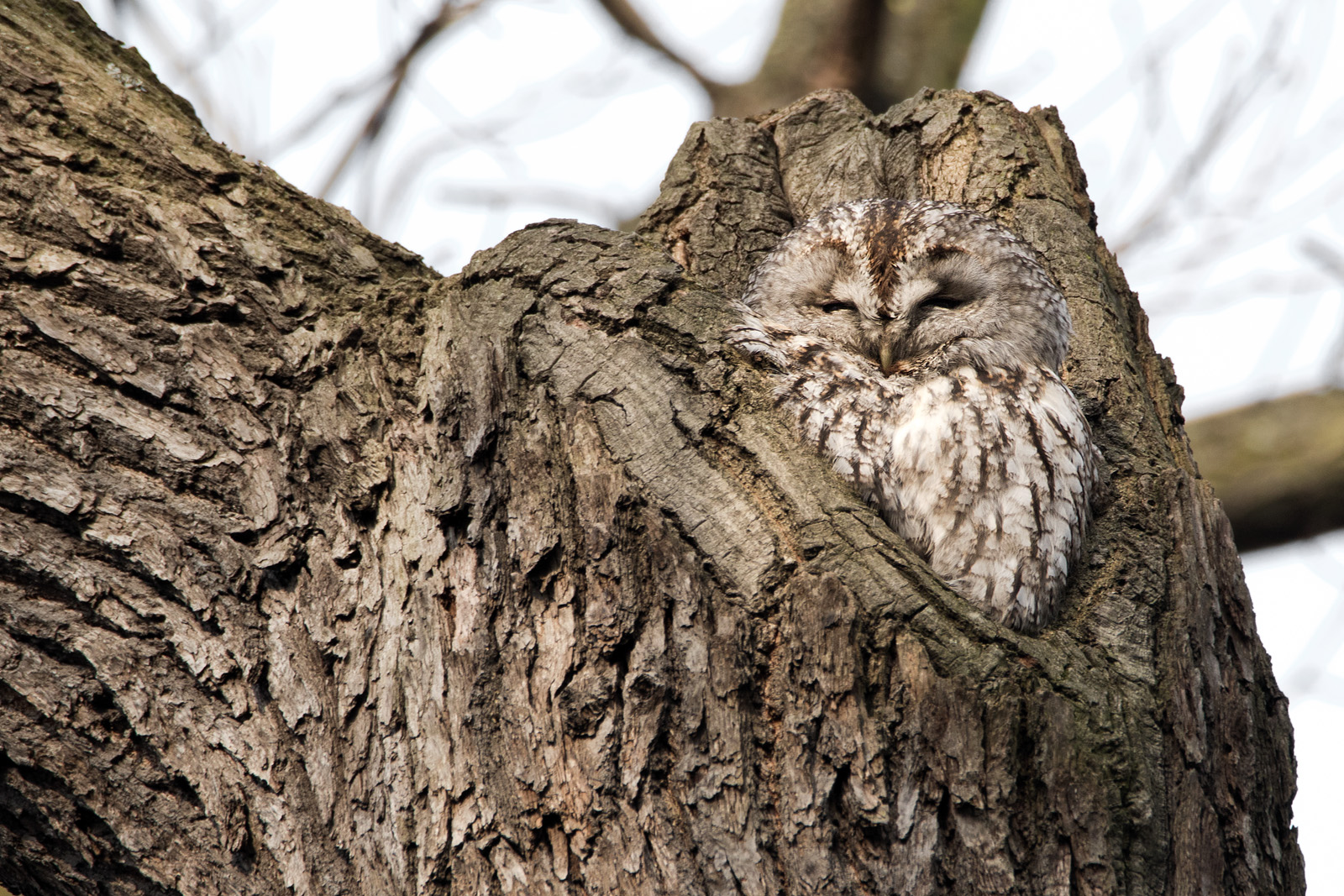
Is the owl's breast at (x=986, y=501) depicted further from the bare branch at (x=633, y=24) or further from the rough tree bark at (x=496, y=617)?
the bare branch at (x=633, y=24)

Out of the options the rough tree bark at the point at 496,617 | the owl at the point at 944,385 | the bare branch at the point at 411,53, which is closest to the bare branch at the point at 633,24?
the bare branch at the point at 411,53

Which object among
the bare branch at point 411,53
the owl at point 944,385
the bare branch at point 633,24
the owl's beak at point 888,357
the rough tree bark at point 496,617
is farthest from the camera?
the bare branch at point 411,53

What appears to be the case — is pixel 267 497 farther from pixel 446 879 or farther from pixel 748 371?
pixel 748 371

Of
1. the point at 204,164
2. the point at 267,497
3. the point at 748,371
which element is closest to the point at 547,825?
the point at 267,497

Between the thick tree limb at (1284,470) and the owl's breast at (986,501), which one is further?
the thick tree limb at (1284,470)

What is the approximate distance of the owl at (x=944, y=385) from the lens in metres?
2.42

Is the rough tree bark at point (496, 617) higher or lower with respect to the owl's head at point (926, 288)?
lower

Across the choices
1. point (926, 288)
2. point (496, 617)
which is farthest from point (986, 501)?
point (496, 617)

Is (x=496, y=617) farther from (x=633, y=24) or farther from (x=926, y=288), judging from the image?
(x=633, y=24)

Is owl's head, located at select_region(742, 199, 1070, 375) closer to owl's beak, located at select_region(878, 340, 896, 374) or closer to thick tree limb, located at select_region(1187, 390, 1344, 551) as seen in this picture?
owl's beak, located at select_region(878, 340, 896, 374)

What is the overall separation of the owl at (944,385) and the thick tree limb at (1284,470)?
2127 mm

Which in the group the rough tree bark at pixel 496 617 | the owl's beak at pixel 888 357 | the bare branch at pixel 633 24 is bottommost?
the rough tree bark at pixel 496 617

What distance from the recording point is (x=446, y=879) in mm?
1804

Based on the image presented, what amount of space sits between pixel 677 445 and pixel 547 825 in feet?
2.46
